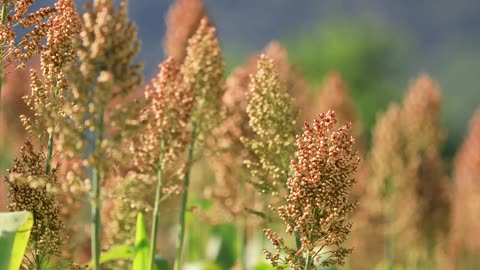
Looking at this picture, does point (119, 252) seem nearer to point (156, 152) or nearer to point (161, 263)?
point (161, 263)

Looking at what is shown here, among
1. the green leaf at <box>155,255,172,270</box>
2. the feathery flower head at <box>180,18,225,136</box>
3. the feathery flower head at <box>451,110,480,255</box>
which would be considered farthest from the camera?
the feathery flower head at <box>451,110,480,255</box>

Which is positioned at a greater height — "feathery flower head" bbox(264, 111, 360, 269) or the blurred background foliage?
the blurred background foliage

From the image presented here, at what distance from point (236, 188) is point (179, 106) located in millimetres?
4076

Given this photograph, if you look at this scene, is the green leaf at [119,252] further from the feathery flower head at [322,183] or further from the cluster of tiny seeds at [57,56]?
the feathery flower head at [322,183]

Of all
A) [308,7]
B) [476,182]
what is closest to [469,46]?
[308,7]

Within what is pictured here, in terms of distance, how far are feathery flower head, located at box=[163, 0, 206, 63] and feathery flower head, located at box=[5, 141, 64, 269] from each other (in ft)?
16.2

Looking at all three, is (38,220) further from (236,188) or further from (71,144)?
(236,188)

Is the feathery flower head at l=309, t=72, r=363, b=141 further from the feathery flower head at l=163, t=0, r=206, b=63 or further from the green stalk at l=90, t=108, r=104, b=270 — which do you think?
the green stalk at l=90, t=108, r=104, b=270

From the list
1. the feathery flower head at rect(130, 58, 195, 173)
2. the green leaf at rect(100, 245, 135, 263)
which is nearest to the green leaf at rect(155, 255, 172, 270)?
the green leaf at rect(100, 245, 135, 263)

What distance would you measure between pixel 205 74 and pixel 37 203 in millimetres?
1259

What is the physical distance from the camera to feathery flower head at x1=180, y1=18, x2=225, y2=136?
540 cm

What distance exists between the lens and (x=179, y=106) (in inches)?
196

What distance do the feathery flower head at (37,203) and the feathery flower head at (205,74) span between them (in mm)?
985

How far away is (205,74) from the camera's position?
5.45 m
